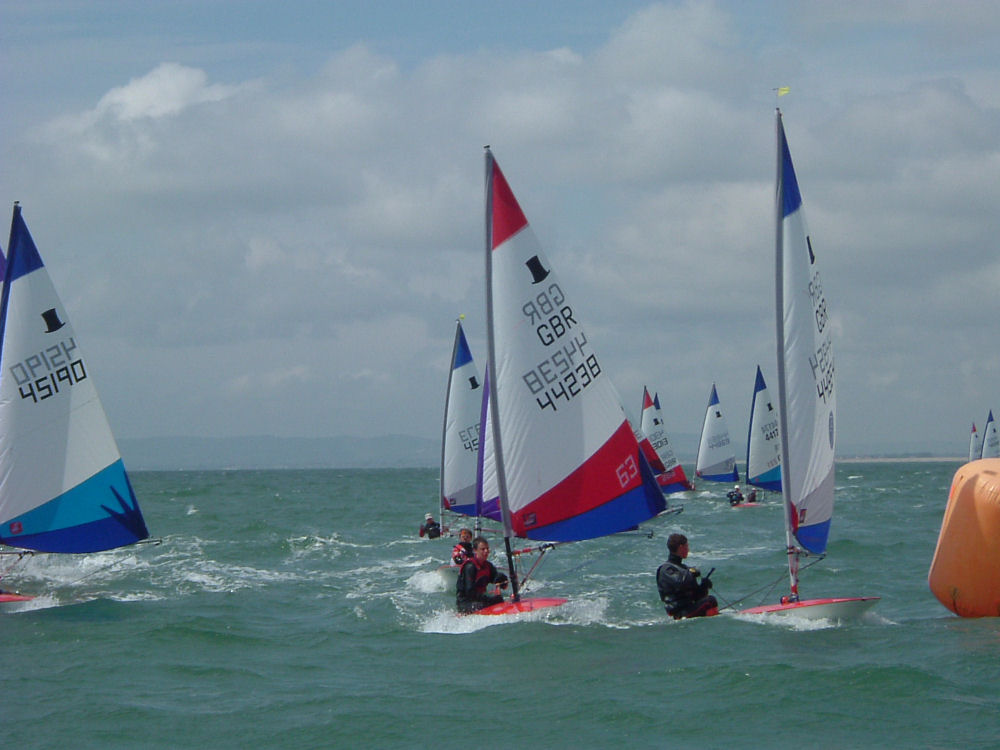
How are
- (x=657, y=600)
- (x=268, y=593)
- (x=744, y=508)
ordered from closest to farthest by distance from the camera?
1. (x=657, y=600)
2. (x=268, y=593)
3. (x=744, y=508)

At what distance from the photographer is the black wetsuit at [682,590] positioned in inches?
531

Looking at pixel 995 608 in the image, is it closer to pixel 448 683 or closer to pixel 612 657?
pixel 612 657

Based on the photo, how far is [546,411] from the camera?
14219mm

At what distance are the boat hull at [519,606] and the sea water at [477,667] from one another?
0.13 metres

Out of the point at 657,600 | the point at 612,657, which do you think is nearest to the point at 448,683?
the point at 612,657

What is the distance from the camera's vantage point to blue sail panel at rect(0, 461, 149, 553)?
1638cm

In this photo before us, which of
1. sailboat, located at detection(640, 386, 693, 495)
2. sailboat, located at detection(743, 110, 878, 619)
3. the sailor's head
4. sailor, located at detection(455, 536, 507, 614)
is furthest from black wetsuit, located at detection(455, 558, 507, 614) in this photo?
sailboat, located at detection(640, 386, 693, 495)

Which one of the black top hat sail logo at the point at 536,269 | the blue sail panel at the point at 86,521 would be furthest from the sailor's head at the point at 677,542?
the blue sail panel at the point at 86,521

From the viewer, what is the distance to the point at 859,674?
36.4 ft

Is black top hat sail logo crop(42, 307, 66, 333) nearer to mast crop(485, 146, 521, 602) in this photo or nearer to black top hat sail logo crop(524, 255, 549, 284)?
mast crop(485, 146, 521, 602)

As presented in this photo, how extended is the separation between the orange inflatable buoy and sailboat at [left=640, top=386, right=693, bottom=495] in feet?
102

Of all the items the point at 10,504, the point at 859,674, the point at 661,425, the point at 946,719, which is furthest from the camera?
the point at 661,425

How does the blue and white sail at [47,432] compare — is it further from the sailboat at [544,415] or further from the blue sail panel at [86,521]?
the sailboat at [544,415]

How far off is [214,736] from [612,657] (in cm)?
423
